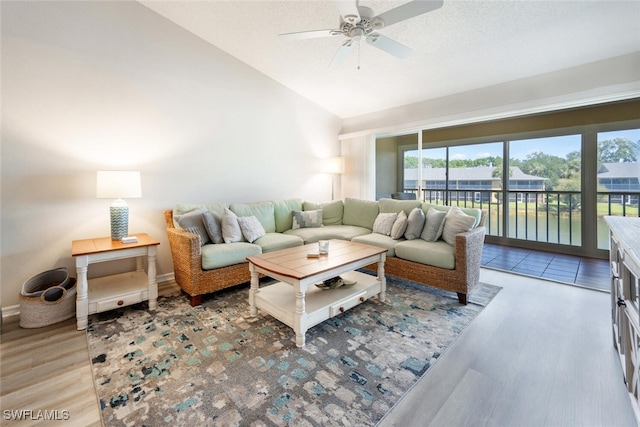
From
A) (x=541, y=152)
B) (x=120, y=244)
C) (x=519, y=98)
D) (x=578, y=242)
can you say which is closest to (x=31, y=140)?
(x=120, y=244)

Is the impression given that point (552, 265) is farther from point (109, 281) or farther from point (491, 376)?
point (109, 281)

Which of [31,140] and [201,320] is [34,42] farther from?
[201,320]

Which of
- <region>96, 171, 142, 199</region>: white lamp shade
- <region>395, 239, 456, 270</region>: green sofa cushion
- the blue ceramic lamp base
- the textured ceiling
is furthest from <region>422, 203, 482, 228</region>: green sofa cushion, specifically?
the blue ceramic lamp base

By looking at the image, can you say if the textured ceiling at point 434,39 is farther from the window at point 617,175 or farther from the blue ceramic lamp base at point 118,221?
the blue ceramic lamp base at point 118,221

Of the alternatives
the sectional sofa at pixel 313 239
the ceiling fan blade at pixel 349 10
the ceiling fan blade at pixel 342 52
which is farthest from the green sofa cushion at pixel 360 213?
the ceiling fan blade at pixel 349 10

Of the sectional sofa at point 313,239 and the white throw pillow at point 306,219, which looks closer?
the sectional sofa at point 313,239

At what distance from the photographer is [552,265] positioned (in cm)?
392

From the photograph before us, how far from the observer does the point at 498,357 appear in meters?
1.89

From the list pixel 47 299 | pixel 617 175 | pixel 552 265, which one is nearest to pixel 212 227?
pixel 47 299

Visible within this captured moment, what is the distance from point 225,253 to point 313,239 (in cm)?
121

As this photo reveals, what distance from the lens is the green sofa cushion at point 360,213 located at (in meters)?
4.25

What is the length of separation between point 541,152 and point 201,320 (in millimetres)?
5615

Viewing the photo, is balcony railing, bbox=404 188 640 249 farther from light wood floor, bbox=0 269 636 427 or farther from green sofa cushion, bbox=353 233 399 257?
light wood floor, bbox=0 269 636 427

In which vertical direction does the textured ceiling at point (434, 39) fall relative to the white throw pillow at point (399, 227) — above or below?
above
